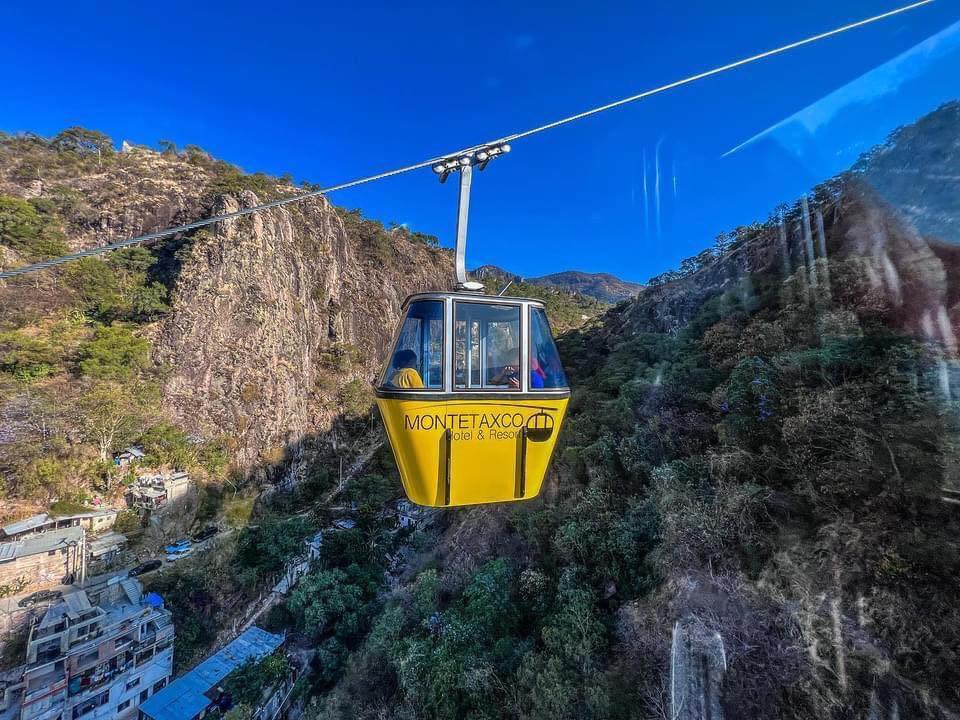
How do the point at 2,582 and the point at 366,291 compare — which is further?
the point at 366,291

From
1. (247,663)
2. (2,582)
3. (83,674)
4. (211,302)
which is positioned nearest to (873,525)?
(247,663)

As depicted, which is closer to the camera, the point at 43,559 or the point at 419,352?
the point at 419,352

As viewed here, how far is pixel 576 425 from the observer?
1560 cm

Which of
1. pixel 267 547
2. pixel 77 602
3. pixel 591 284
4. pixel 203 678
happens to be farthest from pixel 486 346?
pixel 591 284

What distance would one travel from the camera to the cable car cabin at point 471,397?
3.73 meters

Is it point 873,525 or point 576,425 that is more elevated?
point 576,425

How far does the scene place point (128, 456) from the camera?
1925 centimetres

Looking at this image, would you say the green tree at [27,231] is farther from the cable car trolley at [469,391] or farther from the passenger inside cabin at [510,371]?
the passenger inside cabin at [510,371]

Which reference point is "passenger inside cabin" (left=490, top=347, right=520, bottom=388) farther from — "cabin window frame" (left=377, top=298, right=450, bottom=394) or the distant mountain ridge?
the distant mountain ridge

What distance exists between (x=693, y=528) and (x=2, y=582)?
23.0 metres

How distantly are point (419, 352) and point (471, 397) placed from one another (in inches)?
29.3

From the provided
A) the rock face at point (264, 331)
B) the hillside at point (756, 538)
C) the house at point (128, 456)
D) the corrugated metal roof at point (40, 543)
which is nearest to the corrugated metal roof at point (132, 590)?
the corrugated metal roof at point (40, 543)

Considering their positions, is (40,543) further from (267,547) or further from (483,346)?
(483,346)

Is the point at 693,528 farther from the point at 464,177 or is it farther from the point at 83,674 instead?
the point at 83,674
